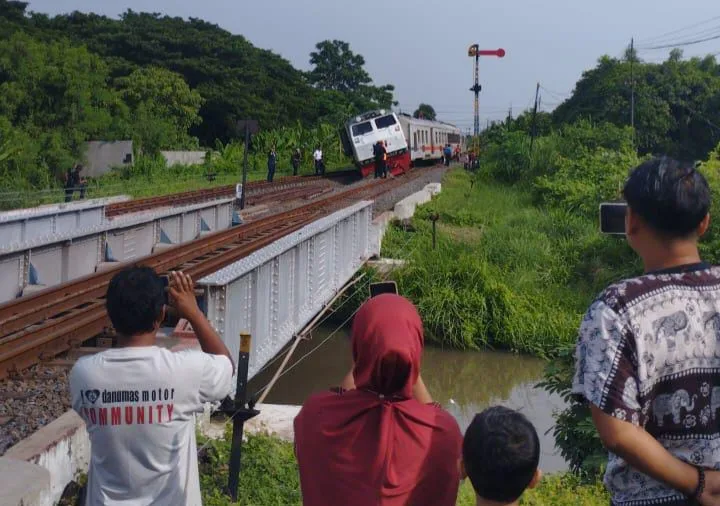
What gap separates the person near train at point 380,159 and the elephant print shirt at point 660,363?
29.8 m

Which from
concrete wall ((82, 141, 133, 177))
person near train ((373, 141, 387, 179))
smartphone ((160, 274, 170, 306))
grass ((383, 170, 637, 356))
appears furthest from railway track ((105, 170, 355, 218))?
smartphone ((160, 274, 170, 306))

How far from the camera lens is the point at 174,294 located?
3059 mm

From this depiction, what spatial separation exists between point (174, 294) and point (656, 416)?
1691mm

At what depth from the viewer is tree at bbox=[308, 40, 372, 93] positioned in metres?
75.8

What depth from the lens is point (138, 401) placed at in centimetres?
272

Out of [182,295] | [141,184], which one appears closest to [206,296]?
[182,295]

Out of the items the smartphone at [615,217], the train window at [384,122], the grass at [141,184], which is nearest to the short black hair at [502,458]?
the smartphone at [615,217]

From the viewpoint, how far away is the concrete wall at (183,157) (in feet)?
130

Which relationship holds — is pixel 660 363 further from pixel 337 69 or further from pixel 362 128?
pixel 337 69

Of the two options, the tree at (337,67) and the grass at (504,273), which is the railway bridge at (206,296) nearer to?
the grass at (504,273)

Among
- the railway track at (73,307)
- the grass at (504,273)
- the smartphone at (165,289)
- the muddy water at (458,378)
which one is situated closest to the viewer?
the smartphone at (165,289)

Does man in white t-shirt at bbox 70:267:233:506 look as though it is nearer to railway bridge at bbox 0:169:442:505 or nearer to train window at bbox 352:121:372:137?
railway bridge at bbox 0:169:442:505

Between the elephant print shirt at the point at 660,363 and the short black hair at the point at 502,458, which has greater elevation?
the elephant print shirt at the point at 660,363

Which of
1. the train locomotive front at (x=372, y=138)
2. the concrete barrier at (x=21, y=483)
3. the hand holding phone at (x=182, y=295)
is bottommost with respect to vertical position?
the concrete barrier at (x=21, y=483)
